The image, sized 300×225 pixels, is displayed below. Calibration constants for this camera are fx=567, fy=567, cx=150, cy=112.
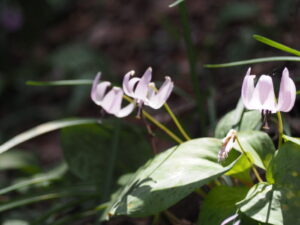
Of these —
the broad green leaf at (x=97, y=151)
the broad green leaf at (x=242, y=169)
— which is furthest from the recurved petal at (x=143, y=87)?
the broad green leaf at (x=97, y=151)

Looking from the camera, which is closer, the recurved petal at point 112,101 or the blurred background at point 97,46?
the recurved petal at point 112,101

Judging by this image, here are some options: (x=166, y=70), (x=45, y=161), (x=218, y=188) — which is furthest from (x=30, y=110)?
(x=218, y=188)

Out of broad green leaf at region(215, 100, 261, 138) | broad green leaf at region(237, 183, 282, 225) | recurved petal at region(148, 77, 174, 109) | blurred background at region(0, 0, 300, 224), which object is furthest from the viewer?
blurred background at region(0, 0, 300, 224)

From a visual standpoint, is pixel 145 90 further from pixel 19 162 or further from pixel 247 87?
pixel 19 162

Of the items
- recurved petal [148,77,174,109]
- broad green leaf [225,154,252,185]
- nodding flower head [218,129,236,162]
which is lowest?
broad green leaf [225,154,252,185]

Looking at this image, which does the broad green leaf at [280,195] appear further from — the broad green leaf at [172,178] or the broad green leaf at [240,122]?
the broad green leaf at [240,122]

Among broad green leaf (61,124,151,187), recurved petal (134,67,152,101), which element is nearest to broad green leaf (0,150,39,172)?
broad green leaf (61,124,151,187)

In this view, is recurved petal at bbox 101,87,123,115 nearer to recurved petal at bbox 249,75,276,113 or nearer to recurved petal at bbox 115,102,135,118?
recurved petal at bbox 115,102,135,118

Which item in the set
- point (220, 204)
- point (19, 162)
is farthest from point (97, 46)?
point (220, 204)
